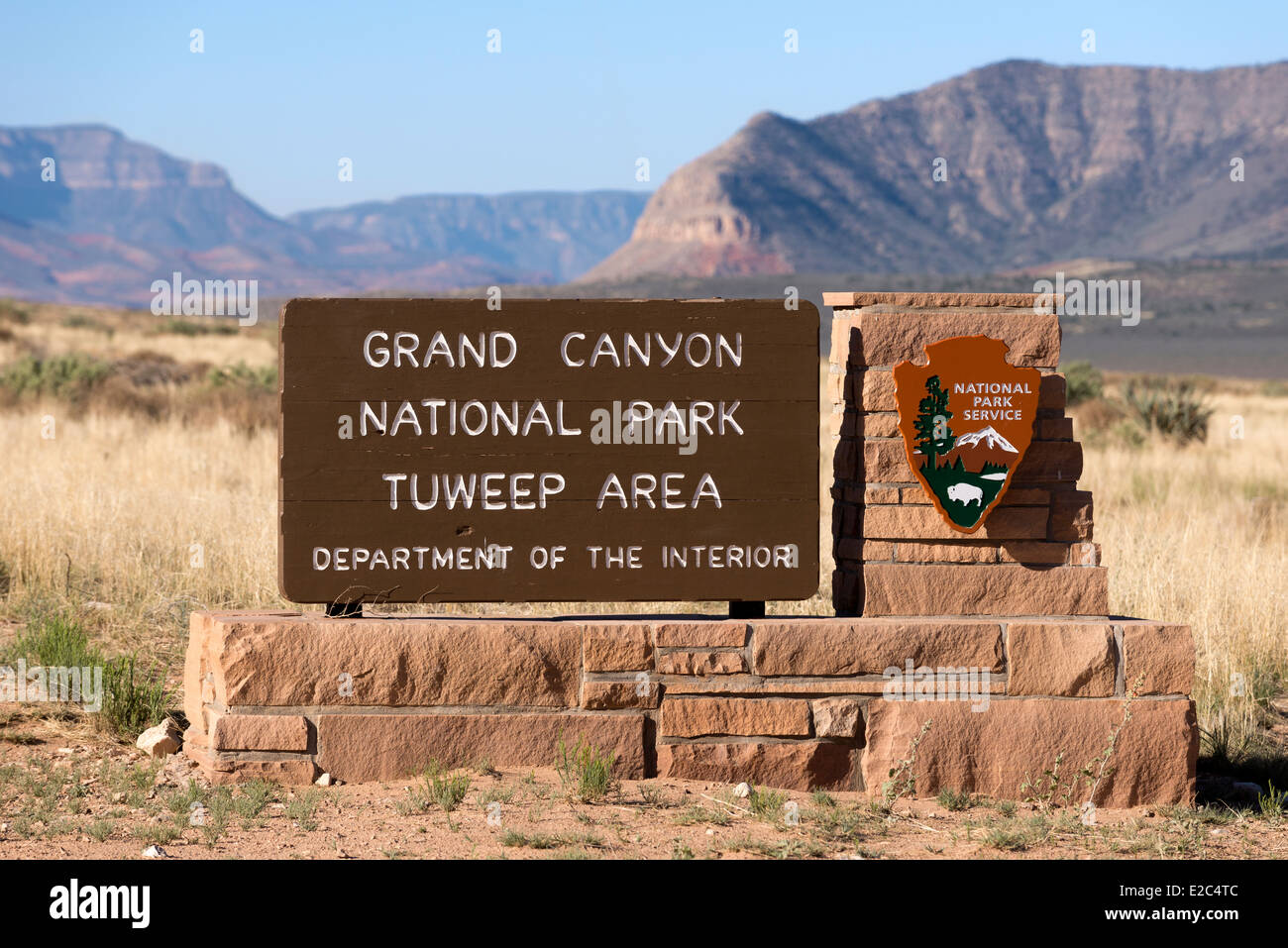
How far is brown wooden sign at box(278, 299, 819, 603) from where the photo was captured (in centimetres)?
557

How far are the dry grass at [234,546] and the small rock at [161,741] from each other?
138 cm

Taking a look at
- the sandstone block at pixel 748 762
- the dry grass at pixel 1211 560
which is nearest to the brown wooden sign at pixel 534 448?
the sandstone block at pixel 748 762

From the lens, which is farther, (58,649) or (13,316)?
(13,316)

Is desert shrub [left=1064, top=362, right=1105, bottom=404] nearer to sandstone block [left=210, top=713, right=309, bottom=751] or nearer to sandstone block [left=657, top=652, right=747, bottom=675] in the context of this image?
sandstone block [left=657, top=652, right=747, bottom=675]

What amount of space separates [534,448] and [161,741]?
2.05 metres

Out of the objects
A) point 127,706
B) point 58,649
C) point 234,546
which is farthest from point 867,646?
point 234,546

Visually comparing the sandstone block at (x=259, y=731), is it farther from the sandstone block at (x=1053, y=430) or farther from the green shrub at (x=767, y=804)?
the sandstone block at (x=1053, y=430)

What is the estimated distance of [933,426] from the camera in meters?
5.60

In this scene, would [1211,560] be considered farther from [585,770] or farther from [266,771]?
[266,771]

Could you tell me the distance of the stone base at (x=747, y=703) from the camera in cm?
548

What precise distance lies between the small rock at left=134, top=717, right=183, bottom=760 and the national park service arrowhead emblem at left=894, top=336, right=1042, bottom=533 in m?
3.33

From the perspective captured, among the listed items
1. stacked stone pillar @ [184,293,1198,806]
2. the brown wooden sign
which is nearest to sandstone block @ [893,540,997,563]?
stacked stone pillar @ [184,293,1198,806]

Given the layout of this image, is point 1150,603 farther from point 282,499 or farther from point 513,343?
point 282,499

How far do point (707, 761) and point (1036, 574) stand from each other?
1527 millimetres
